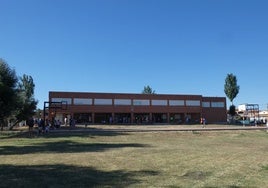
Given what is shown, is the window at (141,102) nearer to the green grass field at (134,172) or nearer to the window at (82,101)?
the window at (82,101)

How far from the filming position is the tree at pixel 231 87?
10794cm

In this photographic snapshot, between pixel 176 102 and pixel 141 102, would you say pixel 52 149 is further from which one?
pixel 176 102

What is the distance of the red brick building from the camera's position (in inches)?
3359

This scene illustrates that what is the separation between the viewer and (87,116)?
87.3m

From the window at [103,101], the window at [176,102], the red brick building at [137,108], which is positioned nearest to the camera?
the red brick building at [137,108]

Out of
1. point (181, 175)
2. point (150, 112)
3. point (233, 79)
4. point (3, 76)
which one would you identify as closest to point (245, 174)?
point (181, 175)

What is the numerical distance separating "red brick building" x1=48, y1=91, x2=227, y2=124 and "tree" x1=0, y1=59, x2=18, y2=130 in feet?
134

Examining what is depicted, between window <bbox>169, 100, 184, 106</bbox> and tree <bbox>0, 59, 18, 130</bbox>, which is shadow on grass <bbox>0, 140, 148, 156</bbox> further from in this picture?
window <bbox>169, 100, 184, 106</bbox>

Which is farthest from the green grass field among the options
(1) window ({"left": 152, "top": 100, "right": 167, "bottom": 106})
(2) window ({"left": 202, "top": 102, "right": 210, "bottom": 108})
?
(2) window ({"left": 202, "top": 102, "right": 210, "bottom": 108})

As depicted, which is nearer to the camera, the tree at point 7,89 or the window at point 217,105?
the tree at point 7,89

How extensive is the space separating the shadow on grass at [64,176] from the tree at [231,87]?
9852cm

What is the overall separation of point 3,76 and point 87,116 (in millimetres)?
49023

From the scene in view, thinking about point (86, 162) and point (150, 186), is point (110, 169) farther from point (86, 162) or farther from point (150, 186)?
point (150, 186)

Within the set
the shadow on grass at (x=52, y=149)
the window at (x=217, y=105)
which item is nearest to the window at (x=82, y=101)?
the window at (x=217, y=105)
